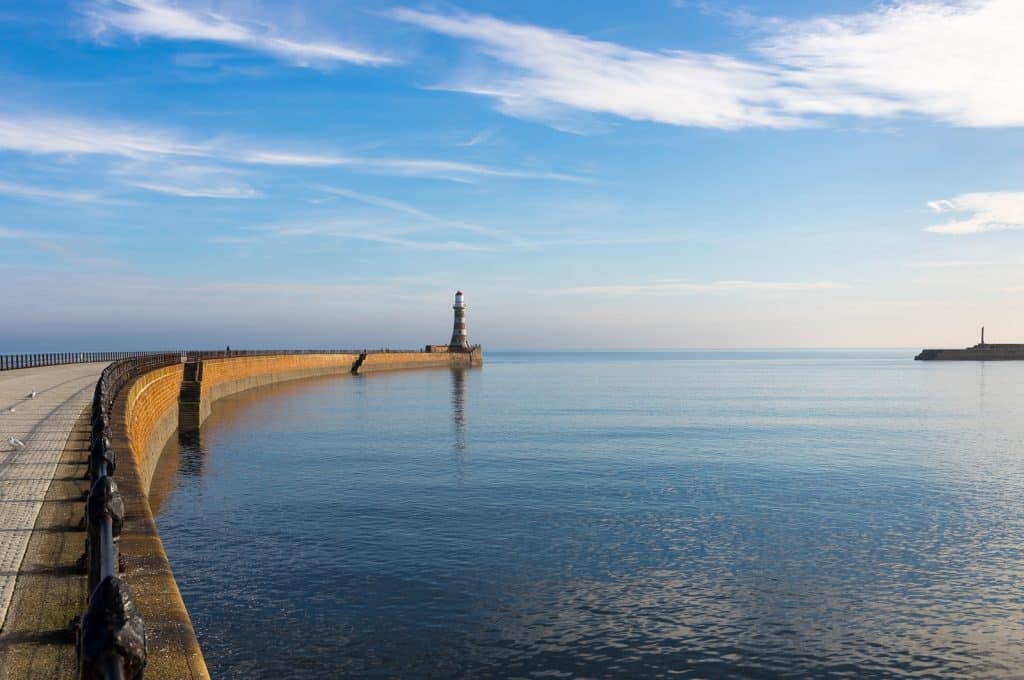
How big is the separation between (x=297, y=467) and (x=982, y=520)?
19.1 meters

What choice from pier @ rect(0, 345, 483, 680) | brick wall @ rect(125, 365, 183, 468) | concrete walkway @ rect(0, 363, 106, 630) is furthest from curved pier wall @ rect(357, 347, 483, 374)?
pier @ rect(0, 345, 483, 680)

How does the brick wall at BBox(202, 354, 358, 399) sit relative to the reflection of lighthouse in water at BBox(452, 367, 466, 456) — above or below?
above

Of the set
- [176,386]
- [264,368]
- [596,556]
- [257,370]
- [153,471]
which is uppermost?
[264,368]

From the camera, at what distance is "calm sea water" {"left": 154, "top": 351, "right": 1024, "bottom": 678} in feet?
36.9

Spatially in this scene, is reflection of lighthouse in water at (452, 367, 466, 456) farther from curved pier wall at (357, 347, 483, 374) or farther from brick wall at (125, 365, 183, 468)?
curved pier wall at (357, 347, 483, 374)

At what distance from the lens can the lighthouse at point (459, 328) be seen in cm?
12050

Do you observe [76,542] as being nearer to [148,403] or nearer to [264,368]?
[148,403]

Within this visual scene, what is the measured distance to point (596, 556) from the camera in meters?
15.7

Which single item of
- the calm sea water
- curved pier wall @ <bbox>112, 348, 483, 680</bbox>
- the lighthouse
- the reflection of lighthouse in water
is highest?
the lighthouse

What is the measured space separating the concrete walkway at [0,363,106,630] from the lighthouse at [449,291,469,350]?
279 ft

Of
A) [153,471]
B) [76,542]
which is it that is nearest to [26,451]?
[76,542]

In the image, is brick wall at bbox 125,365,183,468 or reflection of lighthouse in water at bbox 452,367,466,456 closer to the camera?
brick wall at bbox 125,365,183,468

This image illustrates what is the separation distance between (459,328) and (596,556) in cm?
11203

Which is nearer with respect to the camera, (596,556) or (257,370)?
(596,556)
